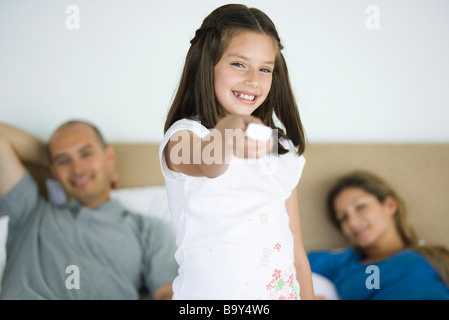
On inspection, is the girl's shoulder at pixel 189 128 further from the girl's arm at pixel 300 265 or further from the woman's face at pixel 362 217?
the woman's face at pixel 362 217

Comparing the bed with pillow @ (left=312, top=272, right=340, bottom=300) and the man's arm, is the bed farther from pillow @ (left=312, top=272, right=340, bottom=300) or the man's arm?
pillow @ (left=312, top=272, right=340, bottom=300)

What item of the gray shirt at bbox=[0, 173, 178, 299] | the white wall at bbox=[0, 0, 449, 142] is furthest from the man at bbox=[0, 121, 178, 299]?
the white wall at bbox=[0, 0, 449, 142]

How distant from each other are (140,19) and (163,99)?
0.26 meters

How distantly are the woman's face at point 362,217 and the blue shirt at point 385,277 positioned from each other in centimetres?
8

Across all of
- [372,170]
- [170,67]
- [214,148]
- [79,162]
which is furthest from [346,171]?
[214,148]

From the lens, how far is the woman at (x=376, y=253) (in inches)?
45.4

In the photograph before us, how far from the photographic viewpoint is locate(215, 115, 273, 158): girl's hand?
48 cm

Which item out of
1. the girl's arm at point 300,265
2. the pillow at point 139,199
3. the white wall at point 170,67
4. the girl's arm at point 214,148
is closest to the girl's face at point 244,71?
the girl's arm at point 214,148

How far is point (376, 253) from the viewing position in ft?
4.47

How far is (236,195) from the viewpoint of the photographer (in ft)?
2.13

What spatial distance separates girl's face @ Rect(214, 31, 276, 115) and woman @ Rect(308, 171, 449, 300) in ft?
2.48

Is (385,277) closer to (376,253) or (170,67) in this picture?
(376,253)

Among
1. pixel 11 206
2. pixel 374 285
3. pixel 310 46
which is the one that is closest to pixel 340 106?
pixel 310 46

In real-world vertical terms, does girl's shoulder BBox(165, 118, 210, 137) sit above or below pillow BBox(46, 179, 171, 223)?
above
